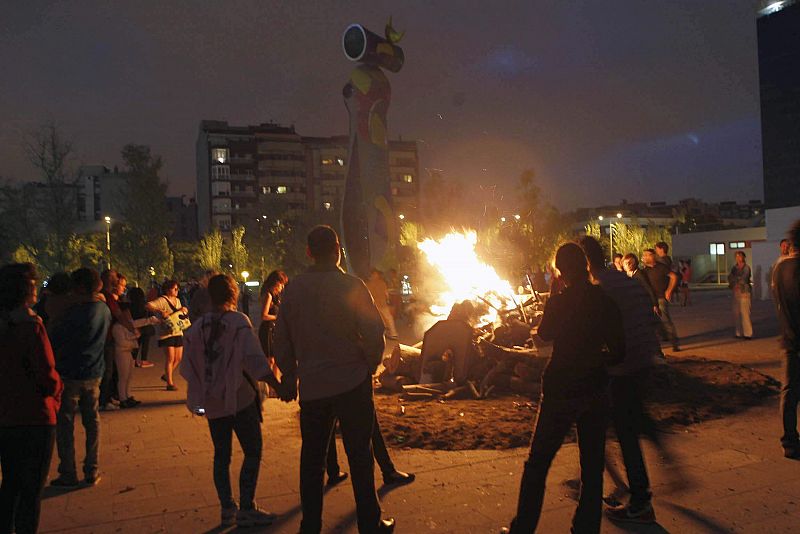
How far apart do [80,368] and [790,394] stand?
6.38 meters

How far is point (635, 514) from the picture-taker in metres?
4.46

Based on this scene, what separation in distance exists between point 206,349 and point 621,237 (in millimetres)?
52504

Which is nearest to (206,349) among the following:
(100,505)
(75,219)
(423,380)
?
(100,505)

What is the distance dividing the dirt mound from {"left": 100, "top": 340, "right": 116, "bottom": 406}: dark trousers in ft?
11.8

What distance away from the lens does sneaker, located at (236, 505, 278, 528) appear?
4543 mm

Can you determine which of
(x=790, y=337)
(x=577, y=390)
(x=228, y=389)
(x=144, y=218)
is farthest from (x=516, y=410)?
(x=144, y=218)

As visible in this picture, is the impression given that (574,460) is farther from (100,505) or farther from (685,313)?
(685,313)

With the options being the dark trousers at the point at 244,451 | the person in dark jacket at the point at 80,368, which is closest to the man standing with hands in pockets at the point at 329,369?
the dark trousers at the point at 244,451

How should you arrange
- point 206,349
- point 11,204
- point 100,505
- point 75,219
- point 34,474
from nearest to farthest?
point 34,474 → point 206,349 → point 100,505 → point 75,219 → point 11,204

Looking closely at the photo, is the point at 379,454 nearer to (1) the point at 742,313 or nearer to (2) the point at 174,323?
(2) the point at 174,323

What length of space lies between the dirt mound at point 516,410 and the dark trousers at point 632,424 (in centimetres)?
212

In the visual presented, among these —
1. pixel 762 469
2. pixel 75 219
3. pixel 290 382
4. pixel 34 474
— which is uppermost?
pixel 75 219

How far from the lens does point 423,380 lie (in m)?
9.69

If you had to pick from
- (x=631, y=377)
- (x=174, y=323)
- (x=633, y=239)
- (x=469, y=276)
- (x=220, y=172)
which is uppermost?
(x=220, y=172)
